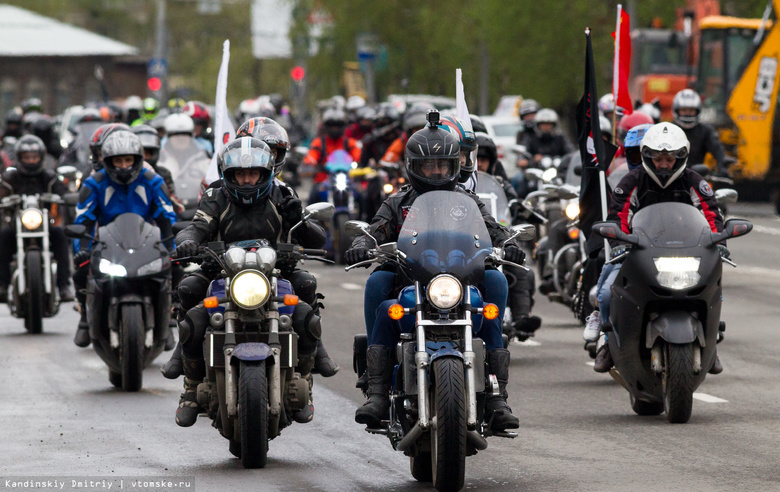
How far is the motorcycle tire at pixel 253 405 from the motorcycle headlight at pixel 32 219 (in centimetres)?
789

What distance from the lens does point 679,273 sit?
10.5 m

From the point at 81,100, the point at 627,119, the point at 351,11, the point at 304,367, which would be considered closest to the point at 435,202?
the point at 304,367

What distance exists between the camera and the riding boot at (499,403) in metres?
8.43

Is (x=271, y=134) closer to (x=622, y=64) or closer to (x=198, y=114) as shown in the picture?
(x=622, y=64)

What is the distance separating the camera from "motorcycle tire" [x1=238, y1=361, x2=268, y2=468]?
351 inches

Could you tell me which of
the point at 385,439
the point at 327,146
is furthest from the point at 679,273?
the point at 327,146

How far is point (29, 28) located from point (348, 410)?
79286 mm

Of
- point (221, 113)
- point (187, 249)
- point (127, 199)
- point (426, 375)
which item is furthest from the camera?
point (127, 199)

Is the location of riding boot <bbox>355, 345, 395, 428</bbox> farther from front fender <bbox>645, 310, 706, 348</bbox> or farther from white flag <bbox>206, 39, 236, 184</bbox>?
white flag <bbox>206, 39, 236, 184</bbox>

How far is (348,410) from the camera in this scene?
11703mm

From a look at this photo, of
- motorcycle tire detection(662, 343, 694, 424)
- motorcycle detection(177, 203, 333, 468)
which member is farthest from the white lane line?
motorcycle detection(177, 203, 333, 468)

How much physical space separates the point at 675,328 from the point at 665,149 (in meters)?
1.26

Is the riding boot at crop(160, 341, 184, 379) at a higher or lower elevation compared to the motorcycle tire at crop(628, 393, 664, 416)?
higher

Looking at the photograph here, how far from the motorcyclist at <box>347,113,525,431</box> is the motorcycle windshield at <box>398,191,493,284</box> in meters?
0.24
